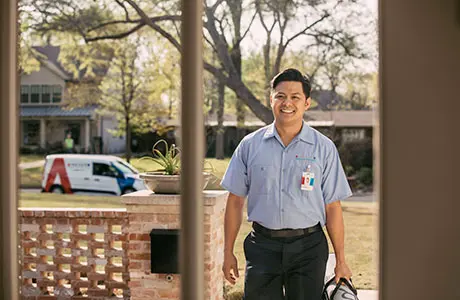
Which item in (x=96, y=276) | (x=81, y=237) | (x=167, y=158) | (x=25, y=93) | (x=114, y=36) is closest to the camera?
(x=167, y=158)

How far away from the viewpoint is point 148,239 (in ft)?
10.4

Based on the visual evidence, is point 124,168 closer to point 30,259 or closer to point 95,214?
point 95,214

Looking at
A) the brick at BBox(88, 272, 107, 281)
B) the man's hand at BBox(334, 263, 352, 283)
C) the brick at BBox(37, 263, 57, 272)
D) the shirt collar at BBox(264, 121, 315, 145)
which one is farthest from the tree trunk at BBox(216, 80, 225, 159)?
the brick at BBox(37, 263, 57, 272)

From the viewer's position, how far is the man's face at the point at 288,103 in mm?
2514

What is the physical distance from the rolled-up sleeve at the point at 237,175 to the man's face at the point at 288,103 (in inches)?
8.8

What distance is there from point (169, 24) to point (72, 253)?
170cm

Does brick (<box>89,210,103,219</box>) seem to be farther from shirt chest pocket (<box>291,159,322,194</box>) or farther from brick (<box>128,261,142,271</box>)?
shirt chest pocket (<box>291,159,322,194</box>)

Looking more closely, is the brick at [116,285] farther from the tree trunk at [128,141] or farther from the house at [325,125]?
the house at [325,125]

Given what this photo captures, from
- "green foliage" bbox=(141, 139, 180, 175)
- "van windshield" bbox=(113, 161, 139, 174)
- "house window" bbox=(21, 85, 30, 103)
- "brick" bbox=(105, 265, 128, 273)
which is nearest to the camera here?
"green foliage" bbox=(141, 139, 180, 175)

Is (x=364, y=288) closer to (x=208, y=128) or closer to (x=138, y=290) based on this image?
(x=208, y=128)

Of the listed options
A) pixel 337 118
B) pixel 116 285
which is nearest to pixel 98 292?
pixel 116 285

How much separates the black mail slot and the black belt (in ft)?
2.44

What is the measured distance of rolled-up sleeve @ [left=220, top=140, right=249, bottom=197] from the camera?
251 centimetres

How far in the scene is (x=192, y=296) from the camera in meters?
1.72
